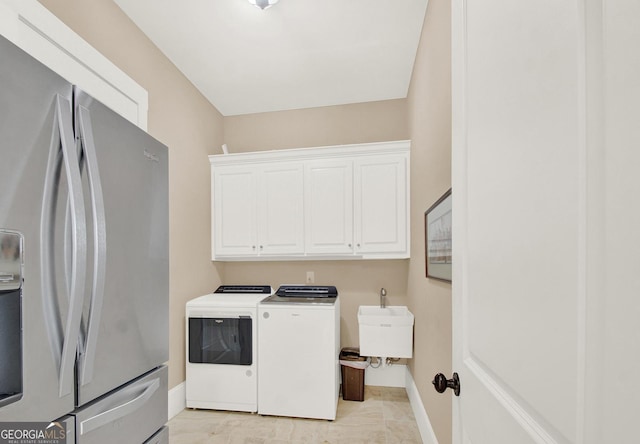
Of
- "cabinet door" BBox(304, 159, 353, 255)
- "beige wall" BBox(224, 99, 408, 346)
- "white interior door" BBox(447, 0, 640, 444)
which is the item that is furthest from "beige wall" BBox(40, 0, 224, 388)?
"white interior door" BBox(447, 0, 640, 444)

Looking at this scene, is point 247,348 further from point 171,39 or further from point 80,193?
point 171,39

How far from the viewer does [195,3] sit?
1.94m

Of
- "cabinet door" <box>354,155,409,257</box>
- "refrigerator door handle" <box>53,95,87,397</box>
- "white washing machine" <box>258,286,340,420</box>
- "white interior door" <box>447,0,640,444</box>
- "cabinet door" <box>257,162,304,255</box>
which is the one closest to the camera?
"white interior door" <box>447,0,640,444</box>

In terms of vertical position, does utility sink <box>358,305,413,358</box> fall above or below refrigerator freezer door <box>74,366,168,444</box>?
below

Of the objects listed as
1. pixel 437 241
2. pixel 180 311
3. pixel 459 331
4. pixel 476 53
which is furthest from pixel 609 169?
pixel 180 311

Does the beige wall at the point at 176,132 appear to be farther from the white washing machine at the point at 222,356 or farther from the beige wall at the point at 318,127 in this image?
the beige wall at the point at 318,127

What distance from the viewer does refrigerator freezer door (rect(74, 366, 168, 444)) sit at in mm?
872

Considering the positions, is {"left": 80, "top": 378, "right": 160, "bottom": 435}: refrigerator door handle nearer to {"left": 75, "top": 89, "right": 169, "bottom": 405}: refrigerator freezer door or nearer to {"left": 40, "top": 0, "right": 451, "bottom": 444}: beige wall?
{"left": 75, "top": 89, "right": 169, "bottom": 405}: refrigerator freezer door

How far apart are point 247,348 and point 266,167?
166 cm

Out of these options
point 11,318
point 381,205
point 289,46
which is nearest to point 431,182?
point 381,205

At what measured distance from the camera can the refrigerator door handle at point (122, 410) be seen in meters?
0.87

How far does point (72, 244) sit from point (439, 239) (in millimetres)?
1573

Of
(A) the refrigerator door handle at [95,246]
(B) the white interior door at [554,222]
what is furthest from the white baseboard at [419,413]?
(A) the refrigerator door handle at [95,246]

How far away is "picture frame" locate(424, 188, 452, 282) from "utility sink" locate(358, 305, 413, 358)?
30.8 inches
